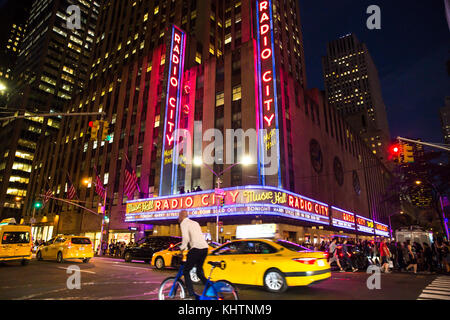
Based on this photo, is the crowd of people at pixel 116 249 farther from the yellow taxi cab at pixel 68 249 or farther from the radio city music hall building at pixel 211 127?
the yellow taxi cab at pixel 68 249

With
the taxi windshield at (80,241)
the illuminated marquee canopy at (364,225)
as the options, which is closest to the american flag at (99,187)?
the taxi windshield at (80,241)

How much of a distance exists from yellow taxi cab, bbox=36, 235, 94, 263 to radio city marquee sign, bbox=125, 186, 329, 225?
10.4 metres

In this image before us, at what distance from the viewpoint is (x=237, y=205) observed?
2611 centimetres

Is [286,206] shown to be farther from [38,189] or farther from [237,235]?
[38,189]

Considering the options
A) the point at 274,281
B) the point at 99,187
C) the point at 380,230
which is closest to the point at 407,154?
the point at 274,281

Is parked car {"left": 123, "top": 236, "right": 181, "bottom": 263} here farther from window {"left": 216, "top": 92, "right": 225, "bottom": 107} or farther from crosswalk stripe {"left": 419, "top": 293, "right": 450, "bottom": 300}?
window {"left": 216, "top": 92, "right": 225, "bottom": 107}

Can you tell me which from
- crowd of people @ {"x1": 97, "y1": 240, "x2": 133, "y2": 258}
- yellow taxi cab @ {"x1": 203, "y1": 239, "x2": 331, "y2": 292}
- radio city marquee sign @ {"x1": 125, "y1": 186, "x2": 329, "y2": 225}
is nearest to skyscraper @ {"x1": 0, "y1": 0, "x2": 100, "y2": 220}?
crowd of people @ {"x1": 97, "y1": 240, "x2": 133, "y2": 258}

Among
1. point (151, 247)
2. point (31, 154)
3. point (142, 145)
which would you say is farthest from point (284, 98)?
point (31, 154)

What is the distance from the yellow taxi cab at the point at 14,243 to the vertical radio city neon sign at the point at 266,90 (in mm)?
Answer: 20067

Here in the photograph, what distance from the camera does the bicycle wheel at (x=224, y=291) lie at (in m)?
5.00

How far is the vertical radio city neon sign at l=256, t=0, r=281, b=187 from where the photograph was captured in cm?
2975

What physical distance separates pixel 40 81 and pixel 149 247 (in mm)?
108709
